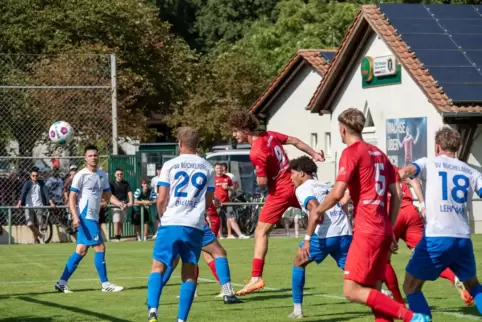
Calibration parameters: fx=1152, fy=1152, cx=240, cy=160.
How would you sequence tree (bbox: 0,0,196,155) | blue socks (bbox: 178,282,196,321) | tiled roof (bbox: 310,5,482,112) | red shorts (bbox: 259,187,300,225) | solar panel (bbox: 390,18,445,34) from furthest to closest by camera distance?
tree (bbox: 0,0,196,155) → solar panel (bbox: 390,18,445,34) → tiled roof (bbox: 310,5,482,112) → red shorts (bbox: 259,187,300,225) → blue socks (bbox: 178,282,196,321)

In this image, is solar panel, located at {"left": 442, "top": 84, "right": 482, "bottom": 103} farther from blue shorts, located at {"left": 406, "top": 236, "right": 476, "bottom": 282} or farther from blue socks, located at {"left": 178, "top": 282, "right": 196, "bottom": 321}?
blue socks, located at {"left": 178, "top": 282, "right": 196, "bottom": 321}

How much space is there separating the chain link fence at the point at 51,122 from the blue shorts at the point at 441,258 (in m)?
17.3

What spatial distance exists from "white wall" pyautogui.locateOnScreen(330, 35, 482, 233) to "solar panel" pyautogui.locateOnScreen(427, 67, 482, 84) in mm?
775

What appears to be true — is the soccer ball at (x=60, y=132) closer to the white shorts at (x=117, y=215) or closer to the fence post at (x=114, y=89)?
the fence post at (x=114, y=89)

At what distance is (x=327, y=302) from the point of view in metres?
12.8

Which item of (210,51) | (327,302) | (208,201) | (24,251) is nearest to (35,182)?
(24,251)

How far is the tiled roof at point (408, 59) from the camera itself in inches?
1198

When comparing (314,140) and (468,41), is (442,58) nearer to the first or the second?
(468,41)

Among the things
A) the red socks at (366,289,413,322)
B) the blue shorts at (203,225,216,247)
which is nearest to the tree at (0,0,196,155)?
the blue shorts at (203,225,216,247)

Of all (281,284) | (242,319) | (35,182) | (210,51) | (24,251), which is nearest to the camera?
(242,319)

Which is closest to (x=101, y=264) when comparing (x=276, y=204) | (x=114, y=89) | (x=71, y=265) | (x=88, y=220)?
(x=71, y=265)

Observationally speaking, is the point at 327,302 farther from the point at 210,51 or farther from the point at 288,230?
the point at 210,51

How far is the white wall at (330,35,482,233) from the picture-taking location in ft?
102

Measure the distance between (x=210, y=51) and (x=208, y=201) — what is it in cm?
5308
